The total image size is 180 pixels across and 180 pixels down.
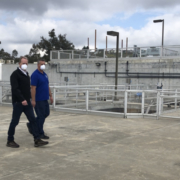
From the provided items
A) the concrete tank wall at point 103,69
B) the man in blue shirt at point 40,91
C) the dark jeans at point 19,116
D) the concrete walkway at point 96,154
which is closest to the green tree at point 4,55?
the concrete tank wall at point 103,69

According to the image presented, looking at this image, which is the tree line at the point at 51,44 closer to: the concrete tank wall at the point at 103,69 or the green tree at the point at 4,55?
the concrete tank wall at the point at 103,69

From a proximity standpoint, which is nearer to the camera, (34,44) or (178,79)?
(178,79)

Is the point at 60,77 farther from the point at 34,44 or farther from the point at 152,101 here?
the point at 34,44

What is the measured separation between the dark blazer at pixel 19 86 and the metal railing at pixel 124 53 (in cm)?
1767

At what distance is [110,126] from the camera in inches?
310

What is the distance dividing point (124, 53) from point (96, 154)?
19380 millimetres

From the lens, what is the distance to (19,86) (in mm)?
5312

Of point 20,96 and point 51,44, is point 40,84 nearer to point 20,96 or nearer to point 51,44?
point 20,96

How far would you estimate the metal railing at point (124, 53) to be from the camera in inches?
851

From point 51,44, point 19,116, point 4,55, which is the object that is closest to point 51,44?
point 51,44

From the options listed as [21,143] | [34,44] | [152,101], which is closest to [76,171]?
[21,143]

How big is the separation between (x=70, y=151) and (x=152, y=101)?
28.6 feet

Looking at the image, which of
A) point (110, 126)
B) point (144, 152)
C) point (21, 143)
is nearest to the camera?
point (144, 152)

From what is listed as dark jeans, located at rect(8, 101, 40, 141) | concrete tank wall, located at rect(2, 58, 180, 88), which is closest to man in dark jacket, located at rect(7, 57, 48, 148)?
dark jeans, located at rect(8, 101, 40, 141)
